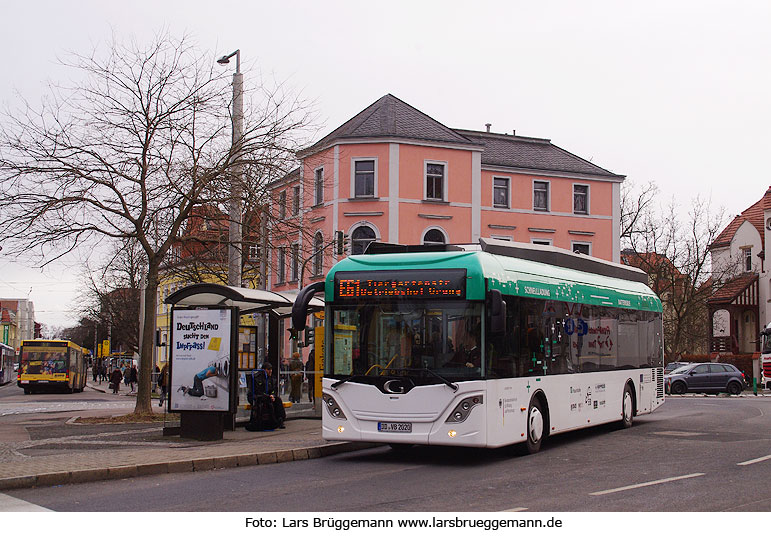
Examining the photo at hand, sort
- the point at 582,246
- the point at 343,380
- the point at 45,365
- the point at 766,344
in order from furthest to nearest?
the point at 45,365 < the point at 582,246 < the point at 766,344 < the point at 343,380

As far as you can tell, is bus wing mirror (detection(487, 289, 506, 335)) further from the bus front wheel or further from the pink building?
the pink building

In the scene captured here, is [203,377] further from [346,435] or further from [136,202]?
[136,202]

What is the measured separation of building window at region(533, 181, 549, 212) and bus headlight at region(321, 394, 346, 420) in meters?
38.4

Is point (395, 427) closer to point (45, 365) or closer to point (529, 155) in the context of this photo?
point (529, 155)

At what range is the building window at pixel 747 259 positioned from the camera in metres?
63.8

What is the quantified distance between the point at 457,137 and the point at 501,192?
4379 millimetres

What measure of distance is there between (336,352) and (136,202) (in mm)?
11103

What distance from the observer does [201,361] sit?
16.5 meters

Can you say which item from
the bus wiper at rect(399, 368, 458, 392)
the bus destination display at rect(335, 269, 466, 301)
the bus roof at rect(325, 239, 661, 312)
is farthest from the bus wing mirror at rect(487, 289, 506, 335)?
the bus wiper at rect(399, 368, 458, 392)

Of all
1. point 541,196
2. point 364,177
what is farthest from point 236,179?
point 541,196

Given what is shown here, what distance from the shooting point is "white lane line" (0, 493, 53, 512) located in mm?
9539

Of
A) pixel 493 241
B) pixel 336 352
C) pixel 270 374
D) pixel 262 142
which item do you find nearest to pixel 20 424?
pixel 270 374

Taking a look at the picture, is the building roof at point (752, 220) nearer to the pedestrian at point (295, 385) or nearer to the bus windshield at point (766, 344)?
the bus windshield at point (766, 344)

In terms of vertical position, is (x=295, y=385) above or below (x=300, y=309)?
below
